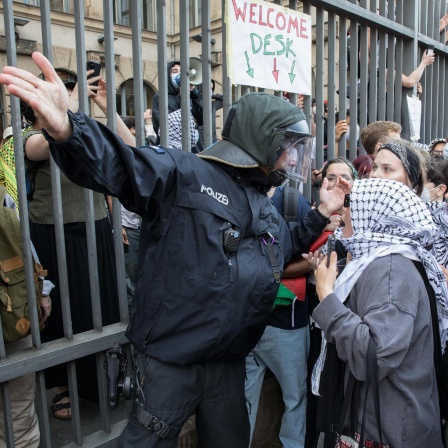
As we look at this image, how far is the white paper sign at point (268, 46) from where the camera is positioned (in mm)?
2625

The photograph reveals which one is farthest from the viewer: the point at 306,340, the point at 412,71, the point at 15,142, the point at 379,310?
the point at 412,71

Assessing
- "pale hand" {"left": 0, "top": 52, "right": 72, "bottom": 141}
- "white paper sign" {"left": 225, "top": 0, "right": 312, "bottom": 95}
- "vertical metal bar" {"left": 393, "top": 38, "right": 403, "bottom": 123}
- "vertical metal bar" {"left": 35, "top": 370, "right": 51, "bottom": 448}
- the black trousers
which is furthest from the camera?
"vertical metal bar" {"left": 393, "top": 38, "right": 403, "bottom": 123}

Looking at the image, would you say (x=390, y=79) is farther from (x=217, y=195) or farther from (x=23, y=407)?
(x=23, y=407)

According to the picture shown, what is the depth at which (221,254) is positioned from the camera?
1829 mm

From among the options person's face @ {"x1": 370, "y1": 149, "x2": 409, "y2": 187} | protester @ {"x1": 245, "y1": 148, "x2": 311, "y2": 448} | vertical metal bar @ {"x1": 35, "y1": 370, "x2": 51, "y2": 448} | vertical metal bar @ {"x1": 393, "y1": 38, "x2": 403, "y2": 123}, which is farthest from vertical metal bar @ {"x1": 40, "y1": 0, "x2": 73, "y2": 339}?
vertical metal bar @ {"x1": 393, "y1": 38, "x2": 403, "y2": 123}

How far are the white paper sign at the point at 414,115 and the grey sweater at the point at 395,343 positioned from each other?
2.61 m

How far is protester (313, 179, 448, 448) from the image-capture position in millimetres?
1799

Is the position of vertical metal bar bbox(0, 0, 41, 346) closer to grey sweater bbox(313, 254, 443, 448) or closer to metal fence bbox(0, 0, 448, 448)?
metal fence bbox(0, 0, 448, 448)

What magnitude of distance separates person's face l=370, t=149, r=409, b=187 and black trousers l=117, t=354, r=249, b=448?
1219 mm

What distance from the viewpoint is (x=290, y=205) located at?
2.81 m

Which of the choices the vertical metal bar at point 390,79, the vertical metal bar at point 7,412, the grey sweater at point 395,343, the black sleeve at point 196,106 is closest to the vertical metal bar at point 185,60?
the black sleeve at point 196,106

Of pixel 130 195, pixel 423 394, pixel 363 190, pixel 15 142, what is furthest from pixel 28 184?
pixel 423 394

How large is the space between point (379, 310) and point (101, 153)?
3.74 ft

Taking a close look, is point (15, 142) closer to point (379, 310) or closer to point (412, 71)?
point (379, 310)
